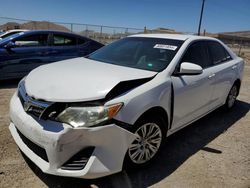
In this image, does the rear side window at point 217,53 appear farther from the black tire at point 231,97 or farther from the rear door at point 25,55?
the rear door at point 25,55

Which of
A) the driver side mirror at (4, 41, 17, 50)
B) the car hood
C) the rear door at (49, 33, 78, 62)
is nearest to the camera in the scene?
the car hood

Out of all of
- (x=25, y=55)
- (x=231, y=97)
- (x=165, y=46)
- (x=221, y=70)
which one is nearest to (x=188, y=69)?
(x=165, y=46)

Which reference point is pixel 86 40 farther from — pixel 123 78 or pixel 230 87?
pixel 123 78

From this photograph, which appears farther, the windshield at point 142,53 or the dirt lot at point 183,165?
the windshield at point 142,53

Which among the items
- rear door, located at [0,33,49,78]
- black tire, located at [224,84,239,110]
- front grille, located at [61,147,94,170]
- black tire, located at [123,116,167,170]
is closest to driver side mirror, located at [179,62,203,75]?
black tire, located at [123,116,167,170]

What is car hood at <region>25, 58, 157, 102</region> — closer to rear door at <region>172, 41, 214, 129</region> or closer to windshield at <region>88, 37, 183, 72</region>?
windshield at <region>88, 37, 183, 72</region>

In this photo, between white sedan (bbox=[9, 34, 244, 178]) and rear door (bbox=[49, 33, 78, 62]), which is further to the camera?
rear door (bbox=[49, 33, 78, 62])

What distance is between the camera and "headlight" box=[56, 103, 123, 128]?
247 centimetres

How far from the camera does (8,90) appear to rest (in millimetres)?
6238

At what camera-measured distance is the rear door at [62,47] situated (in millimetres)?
7266

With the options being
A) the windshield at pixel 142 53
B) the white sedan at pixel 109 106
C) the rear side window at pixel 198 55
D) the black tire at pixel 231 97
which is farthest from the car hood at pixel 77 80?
the black tire at pixel 231 97

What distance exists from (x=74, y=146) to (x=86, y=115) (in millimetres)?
303

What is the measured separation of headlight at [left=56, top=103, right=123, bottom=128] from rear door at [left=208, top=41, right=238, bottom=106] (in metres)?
2.47

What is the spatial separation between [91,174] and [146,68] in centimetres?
157
